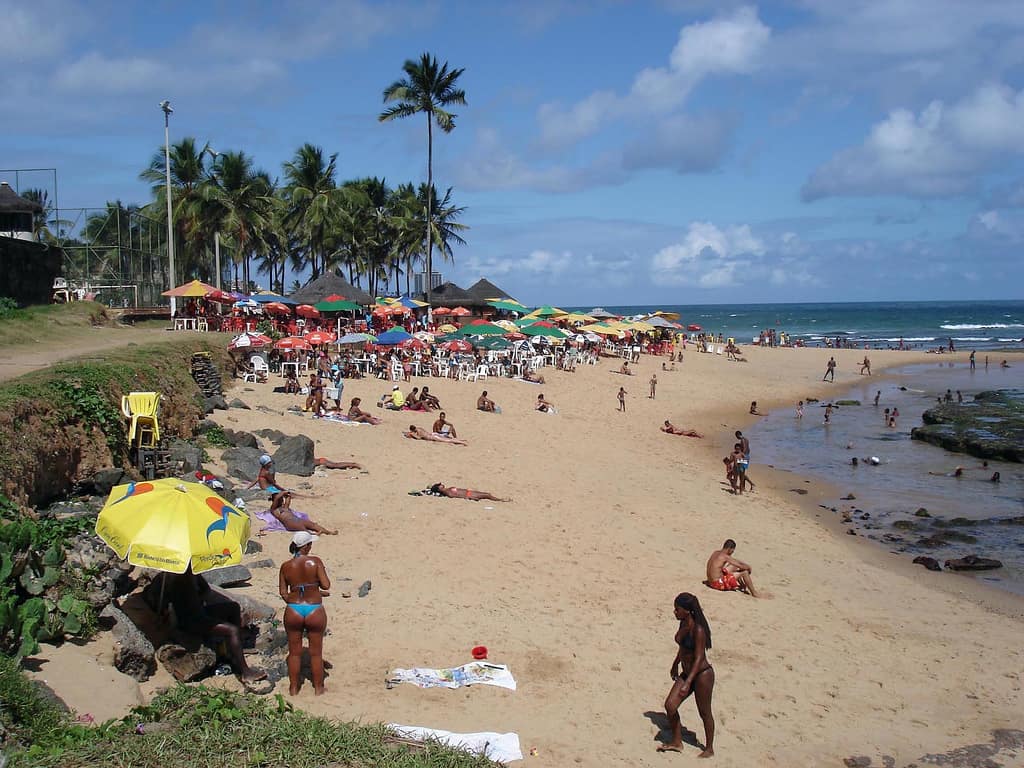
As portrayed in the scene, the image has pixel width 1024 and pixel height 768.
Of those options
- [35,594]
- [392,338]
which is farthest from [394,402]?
[35,594]

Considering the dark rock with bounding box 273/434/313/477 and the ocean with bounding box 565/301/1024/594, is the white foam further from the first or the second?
the dark rock with bounding box 273/434/313/477

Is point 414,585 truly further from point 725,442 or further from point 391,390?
point 725,442

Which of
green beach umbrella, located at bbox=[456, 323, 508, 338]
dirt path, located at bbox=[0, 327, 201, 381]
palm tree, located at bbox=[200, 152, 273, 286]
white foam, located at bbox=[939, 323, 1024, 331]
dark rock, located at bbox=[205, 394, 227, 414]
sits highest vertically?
palm tree, located at bbox=[200, 152, 273, 286]

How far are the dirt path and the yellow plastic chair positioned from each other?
1886mm

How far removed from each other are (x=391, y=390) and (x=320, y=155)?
24389 millimetres

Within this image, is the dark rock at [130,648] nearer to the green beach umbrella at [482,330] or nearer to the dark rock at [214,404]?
the dark rock at [214,404]

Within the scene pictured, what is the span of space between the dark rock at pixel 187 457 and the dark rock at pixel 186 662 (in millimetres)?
5127

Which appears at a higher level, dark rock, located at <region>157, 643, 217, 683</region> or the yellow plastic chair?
the yellow plastic chair

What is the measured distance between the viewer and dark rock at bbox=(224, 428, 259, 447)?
1382cm

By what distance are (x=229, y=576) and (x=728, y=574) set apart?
19.5ft

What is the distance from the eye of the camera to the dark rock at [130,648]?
5.81m

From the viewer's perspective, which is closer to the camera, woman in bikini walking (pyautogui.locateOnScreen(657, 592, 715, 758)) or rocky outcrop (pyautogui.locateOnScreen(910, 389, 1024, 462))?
woman in bikini walking (pyautogui.locateOnScreen(657, 592, 715, 758))

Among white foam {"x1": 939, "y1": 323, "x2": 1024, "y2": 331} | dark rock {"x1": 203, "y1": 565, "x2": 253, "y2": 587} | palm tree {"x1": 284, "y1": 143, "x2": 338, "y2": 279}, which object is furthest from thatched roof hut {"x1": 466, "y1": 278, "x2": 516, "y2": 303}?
white foam {"x1": 939, "y1": 323, "x2": 1024, "y2": 331}

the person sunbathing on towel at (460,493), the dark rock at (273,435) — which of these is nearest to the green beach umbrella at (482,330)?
the dark rock at (273,435)
